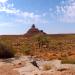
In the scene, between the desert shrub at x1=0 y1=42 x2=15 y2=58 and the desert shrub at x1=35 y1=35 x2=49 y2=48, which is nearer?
the desert shrub at x1=0 y1=42 x2=15 y2=58

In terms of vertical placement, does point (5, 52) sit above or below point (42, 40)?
above

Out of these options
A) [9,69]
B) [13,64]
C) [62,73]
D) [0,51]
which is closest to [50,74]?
[62,73]

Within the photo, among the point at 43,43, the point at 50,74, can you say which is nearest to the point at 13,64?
the point at 50,74

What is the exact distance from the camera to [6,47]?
82.9ft

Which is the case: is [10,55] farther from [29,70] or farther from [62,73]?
[62,73]

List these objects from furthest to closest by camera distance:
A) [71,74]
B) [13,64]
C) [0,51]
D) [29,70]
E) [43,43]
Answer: [43,43], [0,51], [13,64], [29,70], [71,74]

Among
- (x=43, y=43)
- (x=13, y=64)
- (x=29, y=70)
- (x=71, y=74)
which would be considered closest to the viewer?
(x=71, y=74)

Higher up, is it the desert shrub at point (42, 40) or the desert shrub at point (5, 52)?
the desert shrub at point (5, 52)

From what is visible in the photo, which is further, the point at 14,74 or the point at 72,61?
the point at 72,61

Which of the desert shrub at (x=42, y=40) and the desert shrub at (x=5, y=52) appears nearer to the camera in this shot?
the desert shrub at (x=5, y=52)

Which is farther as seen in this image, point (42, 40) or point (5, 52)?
point (42, 40)

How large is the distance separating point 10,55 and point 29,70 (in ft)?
27.2

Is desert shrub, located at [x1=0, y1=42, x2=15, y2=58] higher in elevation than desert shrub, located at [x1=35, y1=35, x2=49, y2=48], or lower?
higher

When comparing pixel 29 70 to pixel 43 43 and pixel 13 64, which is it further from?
pixel 43 43
